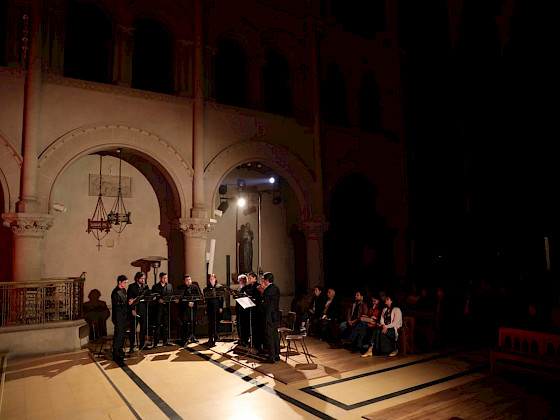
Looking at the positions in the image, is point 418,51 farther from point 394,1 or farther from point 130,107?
point 130,107

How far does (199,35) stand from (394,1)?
959 centimetres

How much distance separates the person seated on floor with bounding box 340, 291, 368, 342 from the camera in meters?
9.95

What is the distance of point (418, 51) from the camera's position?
1738 centimetres

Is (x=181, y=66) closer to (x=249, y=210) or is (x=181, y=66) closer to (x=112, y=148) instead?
(x=112, y=148)

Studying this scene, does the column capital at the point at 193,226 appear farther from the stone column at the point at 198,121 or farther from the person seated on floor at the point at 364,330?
the person seated on floor at the point at 364,330

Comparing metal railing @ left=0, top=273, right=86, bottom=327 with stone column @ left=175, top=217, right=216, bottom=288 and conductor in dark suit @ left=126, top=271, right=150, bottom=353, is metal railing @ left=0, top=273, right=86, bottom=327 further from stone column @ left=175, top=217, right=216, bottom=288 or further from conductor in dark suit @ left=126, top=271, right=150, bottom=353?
stone column @ left=175, top=217, right=216, bottom=288

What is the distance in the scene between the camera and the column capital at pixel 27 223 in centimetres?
964

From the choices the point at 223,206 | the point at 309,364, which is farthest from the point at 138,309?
the point at 223,206

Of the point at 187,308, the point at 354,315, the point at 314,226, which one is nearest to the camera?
the point at 354,315

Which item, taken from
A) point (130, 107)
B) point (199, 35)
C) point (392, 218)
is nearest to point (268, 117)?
point (199, 35)

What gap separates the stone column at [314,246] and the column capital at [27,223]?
7661 millimetres

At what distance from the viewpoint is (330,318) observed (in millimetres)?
10711

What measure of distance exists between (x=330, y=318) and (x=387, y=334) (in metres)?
1.98

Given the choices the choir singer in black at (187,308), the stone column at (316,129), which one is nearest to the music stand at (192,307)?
the choir singer in black at (187,308)
